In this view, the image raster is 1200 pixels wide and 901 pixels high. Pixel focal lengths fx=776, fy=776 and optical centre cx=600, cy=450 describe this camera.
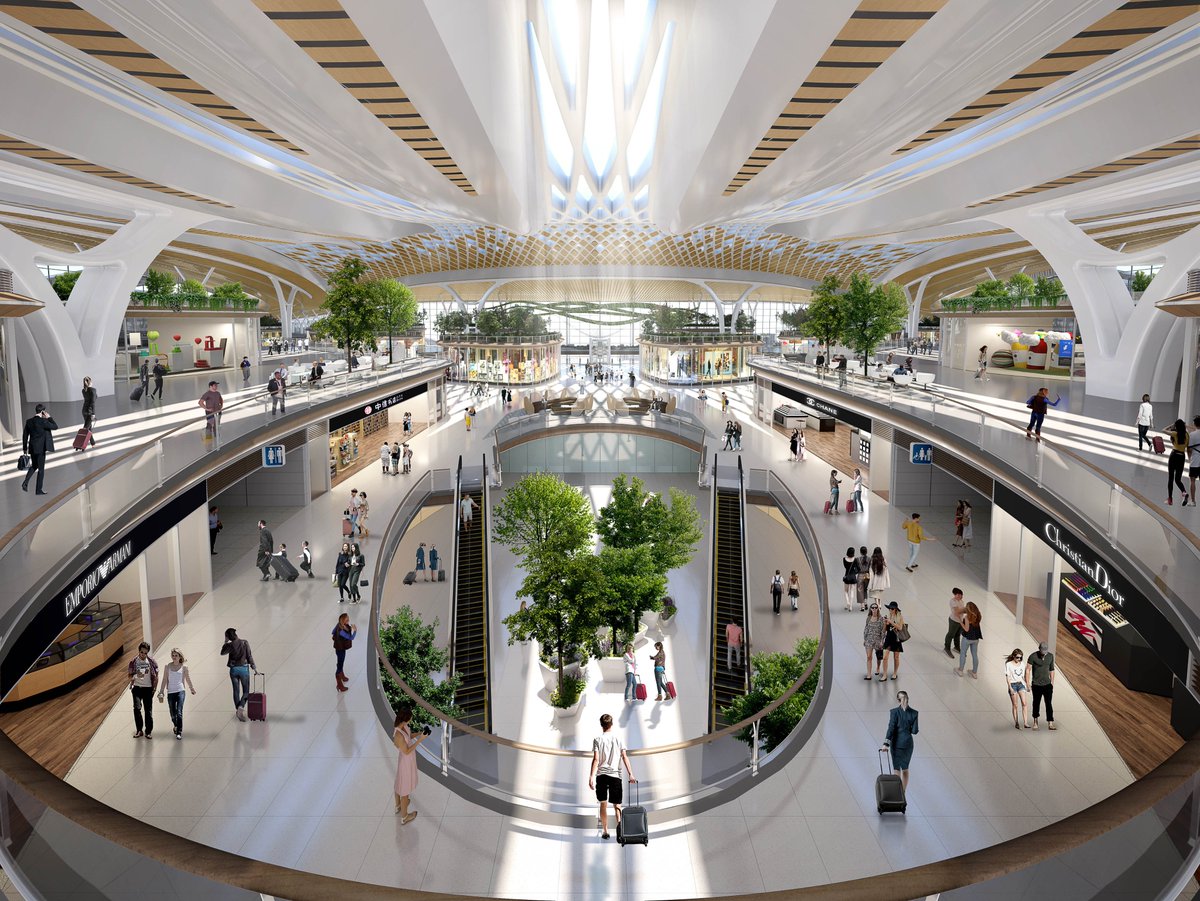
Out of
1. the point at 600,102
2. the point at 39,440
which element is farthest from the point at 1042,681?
the point at 600,102

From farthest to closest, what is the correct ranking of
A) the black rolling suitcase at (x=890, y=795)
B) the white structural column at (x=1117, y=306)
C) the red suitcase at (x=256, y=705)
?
1. the white structural column at (x=1117, y=306)
2. the red suitcase at (x=256, y=705)
3. the black rolling suitcase at (x=890, y=795)

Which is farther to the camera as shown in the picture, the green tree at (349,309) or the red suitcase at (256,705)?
the green tree at (349,309)

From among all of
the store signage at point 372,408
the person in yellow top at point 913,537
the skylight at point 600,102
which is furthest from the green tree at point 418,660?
the skylight at point 600,102

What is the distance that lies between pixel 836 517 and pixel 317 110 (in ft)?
46.0

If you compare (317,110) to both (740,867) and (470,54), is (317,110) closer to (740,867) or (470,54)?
(470,54)

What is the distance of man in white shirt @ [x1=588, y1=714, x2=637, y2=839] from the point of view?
262 inches

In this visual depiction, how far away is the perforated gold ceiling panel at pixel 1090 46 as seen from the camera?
30.4 ft

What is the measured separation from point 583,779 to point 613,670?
797 centimetres

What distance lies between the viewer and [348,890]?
3.69 metres

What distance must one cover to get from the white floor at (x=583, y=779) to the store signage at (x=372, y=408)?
9304 millimetres

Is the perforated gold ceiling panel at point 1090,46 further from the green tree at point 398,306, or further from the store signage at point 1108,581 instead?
the green tree at point 398,306

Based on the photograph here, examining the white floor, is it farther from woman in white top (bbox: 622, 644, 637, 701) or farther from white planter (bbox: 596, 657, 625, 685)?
white planter (bbox: 596, 657, 625, 685)

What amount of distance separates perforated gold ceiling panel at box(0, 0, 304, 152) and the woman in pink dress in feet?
29.4

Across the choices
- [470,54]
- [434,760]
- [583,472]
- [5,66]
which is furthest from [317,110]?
[583,472]
